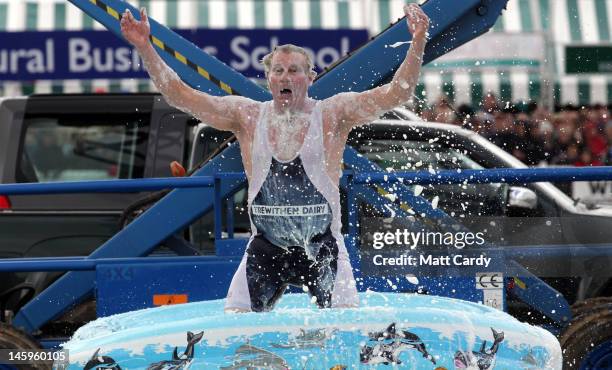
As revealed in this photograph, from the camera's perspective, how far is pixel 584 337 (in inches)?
252

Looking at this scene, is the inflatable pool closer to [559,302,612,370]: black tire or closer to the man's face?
the man's face

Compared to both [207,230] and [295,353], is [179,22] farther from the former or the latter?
[295,353]

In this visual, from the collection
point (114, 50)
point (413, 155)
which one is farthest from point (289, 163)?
point (114, 50)

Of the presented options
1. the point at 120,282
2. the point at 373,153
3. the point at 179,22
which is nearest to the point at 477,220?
the point at 373,153

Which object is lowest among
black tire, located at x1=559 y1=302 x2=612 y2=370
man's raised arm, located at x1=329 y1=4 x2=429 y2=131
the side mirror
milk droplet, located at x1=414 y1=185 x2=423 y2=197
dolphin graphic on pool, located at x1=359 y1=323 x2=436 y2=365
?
black tire, located at x1=559 y1=302 x2=612 y2=370

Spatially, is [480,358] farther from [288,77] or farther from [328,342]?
[288,77]

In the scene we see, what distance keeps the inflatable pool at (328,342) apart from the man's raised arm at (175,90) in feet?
2.76

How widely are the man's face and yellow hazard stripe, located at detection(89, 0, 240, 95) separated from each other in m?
1.76

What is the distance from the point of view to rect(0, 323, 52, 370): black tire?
21.4 feet

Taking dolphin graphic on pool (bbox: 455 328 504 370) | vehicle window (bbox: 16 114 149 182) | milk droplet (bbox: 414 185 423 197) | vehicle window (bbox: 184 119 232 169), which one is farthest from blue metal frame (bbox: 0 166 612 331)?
vehicle window (bbox: 16 114 149 182)

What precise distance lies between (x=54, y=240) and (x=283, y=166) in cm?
325

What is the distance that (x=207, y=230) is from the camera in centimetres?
792

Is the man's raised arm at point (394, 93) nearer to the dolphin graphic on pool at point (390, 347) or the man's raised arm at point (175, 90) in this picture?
the man's raised arm at point (175, 90)

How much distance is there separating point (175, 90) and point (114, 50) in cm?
869
